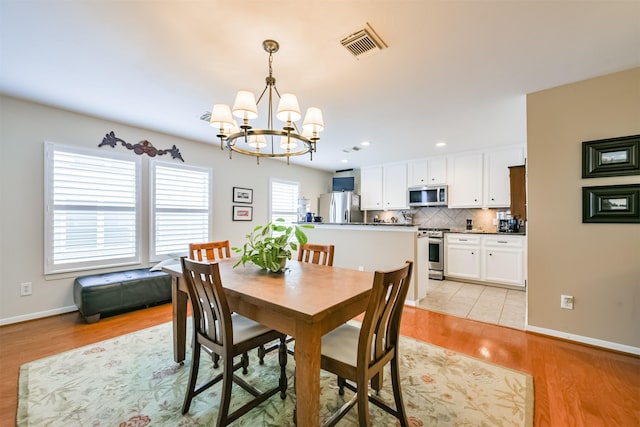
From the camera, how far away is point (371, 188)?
247 inches

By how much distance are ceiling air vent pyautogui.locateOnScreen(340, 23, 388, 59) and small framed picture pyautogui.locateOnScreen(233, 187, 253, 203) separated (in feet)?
11.8

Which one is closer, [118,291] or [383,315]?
[383,315]

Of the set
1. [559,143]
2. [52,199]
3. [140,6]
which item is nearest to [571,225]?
[559,143]

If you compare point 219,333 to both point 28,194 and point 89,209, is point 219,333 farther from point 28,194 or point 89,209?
point 28,194

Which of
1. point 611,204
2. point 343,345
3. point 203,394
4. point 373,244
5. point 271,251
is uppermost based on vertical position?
point 611,204

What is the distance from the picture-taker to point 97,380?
6.37 feet

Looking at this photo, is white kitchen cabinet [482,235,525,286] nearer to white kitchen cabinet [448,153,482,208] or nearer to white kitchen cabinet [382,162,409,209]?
white kitchen cabinet [448,153,482,208]

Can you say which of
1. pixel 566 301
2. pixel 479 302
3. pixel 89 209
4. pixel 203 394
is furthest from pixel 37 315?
pixel 566 301

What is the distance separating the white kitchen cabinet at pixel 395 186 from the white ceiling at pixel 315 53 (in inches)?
98.1

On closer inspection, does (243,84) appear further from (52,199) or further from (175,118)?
(52,199)

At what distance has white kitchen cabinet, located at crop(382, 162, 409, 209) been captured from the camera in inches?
227

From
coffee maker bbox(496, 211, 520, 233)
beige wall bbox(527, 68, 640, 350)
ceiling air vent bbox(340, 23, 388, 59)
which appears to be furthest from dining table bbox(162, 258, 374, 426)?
coffee maker bbox(496, 211, 520, 233)

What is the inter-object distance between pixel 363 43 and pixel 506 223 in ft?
14.0

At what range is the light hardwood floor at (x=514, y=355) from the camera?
5.47 feet
